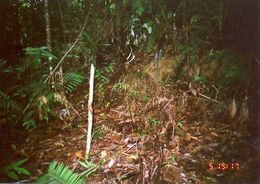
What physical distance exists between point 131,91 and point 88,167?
0.87m

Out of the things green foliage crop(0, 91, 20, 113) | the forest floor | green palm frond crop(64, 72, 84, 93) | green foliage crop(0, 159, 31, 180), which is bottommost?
green foliage crop(0, 159, 31, 180)

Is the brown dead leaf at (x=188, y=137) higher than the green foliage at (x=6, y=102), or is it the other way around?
the green foliage at (x=6, y=102)

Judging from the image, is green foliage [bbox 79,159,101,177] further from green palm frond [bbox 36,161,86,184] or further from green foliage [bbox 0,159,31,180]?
green foliage [bbox 0,159,31,180]

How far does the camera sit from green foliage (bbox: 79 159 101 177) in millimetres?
2438

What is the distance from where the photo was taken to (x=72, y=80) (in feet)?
9.95

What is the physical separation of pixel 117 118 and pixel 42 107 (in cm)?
70

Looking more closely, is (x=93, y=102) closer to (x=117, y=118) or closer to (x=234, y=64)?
(x=117, y=118)

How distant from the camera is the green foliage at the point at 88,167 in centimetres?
244

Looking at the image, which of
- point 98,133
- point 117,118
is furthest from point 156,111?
point 98,133

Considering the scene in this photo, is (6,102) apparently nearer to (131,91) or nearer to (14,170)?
(14,170)
